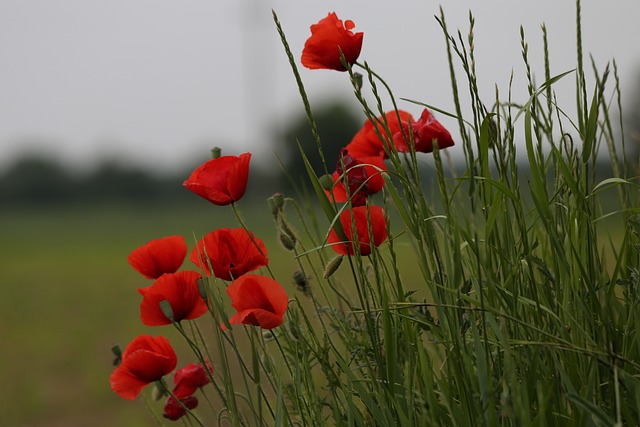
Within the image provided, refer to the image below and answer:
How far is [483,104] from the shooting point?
1.03 m

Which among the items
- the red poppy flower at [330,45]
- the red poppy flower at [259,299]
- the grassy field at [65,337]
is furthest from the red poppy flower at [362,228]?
the grassy field at [65,337]

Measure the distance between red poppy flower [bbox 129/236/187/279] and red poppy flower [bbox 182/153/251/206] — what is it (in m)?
0.18

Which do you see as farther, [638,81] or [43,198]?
[43,198]

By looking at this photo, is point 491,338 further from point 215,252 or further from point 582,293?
point 215,252

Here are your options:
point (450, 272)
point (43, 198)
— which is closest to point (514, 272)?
point (450, 272)

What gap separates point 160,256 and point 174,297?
→ 0.57ft

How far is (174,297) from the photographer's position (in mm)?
1213

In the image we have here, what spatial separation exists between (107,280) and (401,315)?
10047 millimetres

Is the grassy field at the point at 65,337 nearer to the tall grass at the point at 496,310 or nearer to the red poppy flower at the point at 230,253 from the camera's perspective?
the red poppy flower at the point at 230,253

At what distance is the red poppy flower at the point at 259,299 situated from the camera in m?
1.09

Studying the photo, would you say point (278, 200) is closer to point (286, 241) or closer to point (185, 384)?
point (286, 241)

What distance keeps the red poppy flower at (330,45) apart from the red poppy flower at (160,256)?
41 cm

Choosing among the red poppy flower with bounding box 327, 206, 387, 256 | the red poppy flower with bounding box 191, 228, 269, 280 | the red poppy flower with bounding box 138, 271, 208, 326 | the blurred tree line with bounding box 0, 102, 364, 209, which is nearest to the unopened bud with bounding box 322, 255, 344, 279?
the red poppy flower with bounding box 327, 206, 387, 256

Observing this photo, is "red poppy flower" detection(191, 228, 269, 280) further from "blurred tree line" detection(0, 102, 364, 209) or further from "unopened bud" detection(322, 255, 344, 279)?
"blurred tree line" detection(0, 102, 364, 209)
